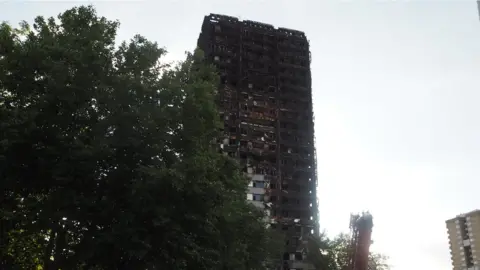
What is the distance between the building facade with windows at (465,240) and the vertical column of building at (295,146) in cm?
2867

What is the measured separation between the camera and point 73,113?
52.7 feet

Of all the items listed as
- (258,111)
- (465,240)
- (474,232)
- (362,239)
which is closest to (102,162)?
(362,239)

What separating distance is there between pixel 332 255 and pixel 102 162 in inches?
1564

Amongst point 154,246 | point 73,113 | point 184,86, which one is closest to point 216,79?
point 184,86

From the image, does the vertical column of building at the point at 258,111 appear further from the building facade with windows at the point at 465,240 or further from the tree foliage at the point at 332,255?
the building facade with windows at the point at 465,240

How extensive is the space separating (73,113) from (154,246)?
555 cm

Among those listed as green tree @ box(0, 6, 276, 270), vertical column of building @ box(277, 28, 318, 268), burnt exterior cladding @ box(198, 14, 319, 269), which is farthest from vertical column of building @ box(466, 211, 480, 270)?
burnt exterior cladding @ box(198, 14, 319, 269)

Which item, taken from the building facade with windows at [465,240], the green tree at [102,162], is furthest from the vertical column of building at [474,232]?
the green tree at [102,162]

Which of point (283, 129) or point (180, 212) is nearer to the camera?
point (180, 212)

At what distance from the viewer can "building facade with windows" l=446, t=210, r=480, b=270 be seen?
114 feet

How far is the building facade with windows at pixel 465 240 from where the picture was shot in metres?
34.6

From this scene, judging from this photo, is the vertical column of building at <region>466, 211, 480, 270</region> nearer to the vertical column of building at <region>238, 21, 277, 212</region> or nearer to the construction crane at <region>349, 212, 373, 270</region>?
the construction crane at <region>349, 212, 373, 270</region>

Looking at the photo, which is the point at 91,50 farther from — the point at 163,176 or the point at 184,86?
the point at 163,176

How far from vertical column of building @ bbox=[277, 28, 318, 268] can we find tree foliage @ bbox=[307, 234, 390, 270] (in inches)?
394
